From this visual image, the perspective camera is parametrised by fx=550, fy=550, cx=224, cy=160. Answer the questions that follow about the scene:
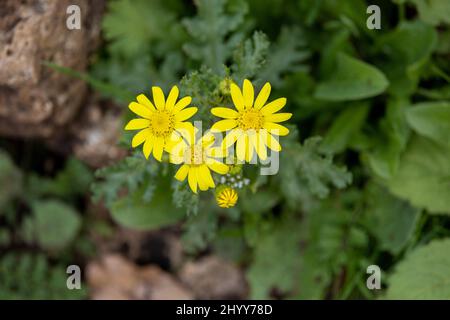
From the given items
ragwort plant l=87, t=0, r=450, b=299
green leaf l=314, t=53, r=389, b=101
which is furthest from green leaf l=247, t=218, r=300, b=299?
green leaf l=314, t=53, r=389, b=101

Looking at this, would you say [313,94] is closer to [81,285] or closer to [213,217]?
[213,217]

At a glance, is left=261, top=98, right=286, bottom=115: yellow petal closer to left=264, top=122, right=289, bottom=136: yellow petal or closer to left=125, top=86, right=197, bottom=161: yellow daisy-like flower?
left=264, top=122, right=289, bottom=136: yellow petal

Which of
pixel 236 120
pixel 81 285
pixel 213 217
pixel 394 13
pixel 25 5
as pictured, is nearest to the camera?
pixel 236 120

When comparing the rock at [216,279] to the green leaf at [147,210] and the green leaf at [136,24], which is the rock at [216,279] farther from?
the green leaf at [136,24]

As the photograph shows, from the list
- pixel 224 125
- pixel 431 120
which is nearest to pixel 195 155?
pixel 224 125

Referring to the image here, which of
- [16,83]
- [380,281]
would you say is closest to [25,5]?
[16,83]

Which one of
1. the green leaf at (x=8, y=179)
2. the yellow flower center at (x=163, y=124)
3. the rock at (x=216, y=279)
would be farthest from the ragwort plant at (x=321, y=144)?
the green leaf at (x=8, y=179)

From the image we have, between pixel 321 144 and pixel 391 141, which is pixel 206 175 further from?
pixel 391 141
